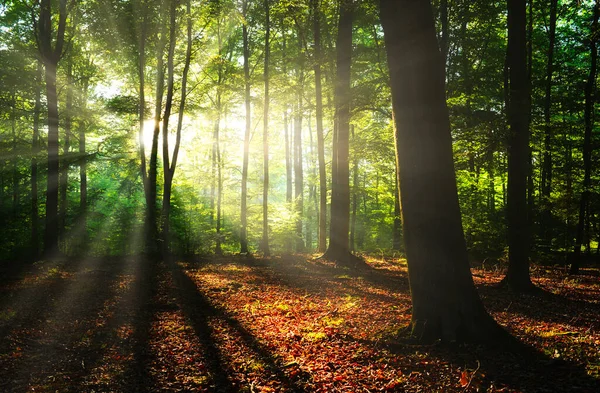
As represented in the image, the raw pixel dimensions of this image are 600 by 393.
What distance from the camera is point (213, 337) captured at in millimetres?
5598

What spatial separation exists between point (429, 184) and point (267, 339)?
3.43 m

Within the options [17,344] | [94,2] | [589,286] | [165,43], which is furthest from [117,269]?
[589,286]

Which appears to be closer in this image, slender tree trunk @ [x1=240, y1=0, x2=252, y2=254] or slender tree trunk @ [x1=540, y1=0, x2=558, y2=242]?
slender tree trunk @ [x1=540, y1=0, x2=558, y2=242]

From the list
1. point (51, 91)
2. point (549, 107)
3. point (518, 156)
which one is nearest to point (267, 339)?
point (518, 156)

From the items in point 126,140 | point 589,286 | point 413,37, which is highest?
point 126,140

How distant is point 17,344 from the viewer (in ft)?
17.4

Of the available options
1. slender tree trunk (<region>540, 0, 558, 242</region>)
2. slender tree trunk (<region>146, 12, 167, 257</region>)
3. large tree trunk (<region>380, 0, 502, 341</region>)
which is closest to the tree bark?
slender tree trunk (<region>146, 12, 167, 257</region>)

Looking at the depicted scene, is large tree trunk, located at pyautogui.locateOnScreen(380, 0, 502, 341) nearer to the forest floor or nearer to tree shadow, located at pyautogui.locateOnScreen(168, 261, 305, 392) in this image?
the forest floor

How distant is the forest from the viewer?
4379mm

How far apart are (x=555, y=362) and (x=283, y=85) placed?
14258 mm

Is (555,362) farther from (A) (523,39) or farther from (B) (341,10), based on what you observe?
(B) (341,10)

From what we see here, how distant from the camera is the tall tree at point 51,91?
43.4ft

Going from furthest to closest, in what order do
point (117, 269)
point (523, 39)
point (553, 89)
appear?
point (553, 89), point (117, 269), point (523, 39)

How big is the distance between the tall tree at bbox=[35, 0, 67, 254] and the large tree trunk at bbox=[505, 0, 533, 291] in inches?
612
